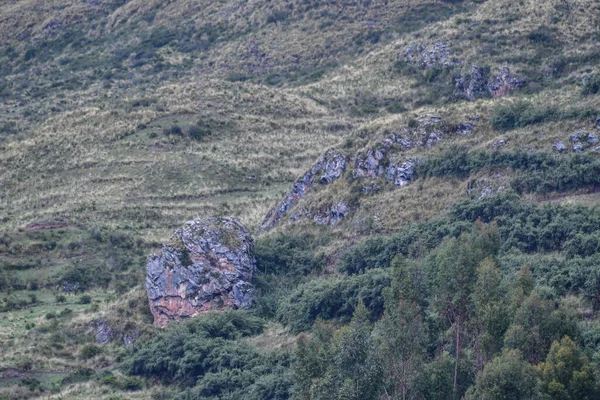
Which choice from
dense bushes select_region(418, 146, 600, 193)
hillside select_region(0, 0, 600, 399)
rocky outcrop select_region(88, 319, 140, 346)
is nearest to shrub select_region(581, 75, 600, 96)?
hillside select_region(0, 0, 600, 399)

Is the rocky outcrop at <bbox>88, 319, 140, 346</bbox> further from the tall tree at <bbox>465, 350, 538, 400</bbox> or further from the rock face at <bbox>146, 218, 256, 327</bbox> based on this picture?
the tall tree at <bbox>465, 350, 538, 400</bbox>

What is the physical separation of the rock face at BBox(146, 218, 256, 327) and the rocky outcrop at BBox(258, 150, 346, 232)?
30.2 ft

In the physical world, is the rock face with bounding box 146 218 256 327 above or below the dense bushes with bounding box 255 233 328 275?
above

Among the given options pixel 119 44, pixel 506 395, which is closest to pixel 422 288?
pixel 506 395

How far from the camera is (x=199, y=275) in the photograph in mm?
65062

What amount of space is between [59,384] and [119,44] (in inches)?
4059

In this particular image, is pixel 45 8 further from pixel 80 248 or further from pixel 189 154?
pixel 80 248

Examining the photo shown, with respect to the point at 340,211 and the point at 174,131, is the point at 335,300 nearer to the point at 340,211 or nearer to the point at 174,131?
the point at 340,211

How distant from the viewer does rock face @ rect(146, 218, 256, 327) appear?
65062 mm

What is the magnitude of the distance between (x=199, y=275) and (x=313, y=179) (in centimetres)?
1435

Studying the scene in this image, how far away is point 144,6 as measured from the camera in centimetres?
16688

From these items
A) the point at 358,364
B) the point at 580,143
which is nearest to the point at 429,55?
the point at 580,143

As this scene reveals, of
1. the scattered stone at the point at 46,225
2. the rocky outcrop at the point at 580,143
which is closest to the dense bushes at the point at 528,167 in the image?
the rocky outcrop at the point at 580,143

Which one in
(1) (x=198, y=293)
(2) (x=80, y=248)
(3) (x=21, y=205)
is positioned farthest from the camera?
(3) (x=21, y=205)
